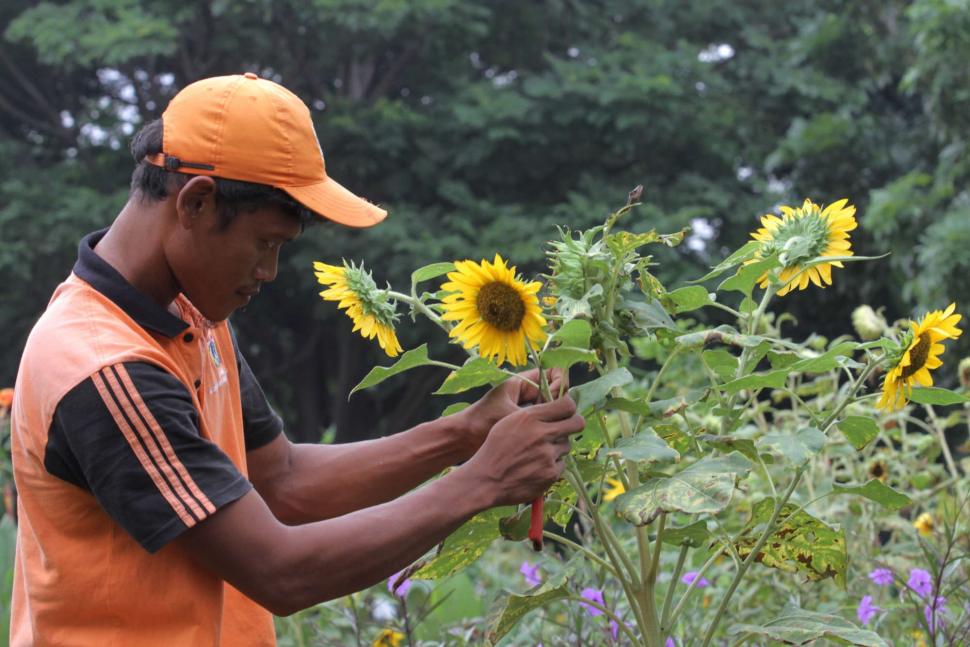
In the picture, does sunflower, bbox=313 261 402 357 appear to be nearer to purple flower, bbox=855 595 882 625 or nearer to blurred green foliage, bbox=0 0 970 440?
purple flower, bbox=855 595 882 625

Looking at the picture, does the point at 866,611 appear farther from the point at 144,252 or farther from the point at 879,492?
the point at 144,252

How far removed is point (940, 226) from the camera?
7738 mm

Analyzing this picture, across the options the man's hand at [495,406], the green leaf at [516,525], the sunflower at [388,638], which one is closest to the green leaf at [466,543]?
the green leaf at [516,525]

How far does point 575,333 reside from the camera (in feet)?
5.41

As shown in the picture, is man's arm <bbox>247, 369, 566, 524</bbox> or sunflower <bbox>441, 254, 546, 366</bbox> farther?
man's arm <bbox>247, 369, 566, 524</bbox>

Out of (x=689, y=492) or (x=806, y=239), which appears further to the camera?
(x=806, y=239)

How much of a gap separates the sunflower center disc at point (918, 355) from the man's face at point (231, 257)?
2.86 feet

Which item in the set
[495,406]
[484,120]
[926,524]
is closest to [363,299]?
[495,406]

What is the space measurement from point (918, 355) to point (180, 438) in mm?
990

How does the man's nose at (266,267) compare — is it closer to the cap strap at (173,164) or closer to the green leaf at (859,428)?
the cap strap at (173,164)

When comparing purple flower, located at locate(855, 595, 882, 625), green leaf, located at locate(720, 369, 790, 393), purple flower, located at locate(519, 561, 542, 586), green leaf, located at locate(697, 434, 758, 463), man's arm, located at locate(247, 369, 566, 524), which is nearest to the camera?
green leaf, located at locate(720, 369, 790, 393)

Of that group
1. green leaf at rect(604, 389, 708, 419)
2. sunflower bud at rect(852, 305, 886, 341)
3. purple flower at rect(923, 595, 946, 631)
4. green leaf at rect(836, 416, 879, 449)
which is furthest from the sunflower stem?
sunflower bud at rect(852, 305, 886, 341)

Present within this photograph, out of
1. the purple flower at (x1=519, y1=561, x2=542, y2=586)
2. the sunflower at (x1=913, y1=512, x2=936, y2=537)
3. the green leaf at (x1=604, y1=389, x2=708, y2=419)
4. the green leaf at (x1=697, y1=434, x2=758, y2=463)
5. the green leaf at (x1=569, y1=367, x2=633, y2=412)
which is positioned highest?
the green leaf at (x1=569, y1=367, x2=633, y2=412)

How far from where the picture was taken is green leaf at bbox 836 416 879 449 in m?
1.81
